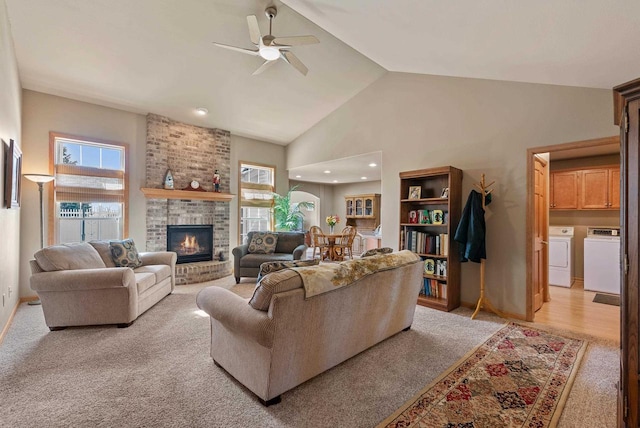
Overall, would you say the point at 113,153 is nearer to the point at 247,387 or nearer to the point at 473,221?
the point at 247,387

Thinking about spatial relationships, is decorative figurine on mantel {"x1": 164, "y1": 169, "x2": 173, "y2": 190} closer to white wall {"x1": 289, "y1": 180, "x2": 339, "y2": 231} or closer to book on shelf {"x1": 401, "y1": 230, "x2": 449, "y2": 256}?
book on shelf {"x1": 401, "y1": 230, "x2": 449, "y2": 256}

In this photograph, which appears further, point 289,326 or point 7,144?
point 7,144

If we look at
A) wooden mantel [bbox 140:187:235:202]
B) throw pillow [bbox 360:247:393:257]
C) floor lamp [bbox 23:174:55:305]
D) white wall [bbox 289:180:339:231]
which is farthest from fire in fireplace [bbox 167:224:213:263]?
white wall [bbox 289:180:339:231]

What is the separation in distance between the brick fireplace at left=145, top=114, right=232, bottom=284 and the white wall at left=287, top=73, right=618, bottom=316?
3077mm

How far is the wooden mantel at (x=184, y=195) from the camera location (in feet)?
16.3

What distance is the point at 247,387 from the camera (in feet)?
6.59

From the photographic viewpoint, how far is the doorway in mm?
3350

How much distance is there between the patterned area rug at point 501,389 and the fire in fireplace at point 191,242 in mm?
4754

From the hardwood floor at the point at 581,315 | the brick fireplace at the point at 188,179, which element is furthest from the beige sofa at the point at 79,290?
the hardwood floor at the point at 581,315

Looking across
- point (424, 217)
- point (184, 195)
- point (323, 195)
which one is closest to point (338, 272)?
point (424, 217)

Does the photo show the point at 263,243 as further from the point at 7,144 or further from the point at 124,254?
the point at 7,144

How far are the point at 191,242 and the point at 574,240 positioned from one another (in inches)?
281

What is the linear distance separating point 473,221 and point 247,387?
2992mm

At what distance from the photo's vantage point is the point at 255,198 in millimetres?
6617
